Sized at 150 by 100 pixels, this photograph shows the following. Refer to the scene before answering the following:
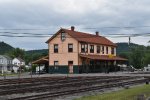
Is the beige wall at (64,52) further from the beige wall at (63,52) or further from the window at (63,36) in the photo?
the window at (63,36)

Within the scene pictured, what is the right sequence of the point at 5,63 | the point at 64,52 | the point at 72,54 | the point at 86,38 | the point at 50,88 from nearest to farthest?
the point at 50,88 → the point at 72,54 → the point at 64,52 → the point at 86,38 → the point at 5,63

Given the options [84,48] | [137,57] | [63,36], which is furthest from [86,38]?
[137,57]

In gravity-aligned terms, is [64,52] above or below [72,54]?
above

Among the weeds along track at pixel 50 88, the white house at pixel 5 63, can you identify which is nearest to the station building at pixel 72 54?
the weeds along track at pixel 50 88

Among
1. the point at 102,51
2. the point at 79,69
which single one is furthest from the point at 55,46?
the point at 102,51

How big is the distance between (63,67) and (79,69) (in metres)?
3.22

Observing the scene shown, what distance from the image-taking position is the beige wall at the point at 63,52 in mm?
74375

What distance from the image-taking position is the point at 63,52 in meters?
75.6

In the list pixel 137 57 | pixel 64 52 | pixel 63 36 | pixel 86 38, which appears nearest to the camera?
pixel 64 52

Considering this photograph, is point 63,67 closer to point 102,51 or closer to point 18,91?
point 102,51

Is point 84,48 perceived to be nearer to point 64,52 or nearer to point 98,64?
point 64,52

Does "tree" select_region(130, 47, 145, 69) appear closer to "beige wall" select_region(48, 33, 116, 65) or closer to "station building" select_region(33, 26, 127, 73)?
"station building" select_region(33, 26, 127, 73)

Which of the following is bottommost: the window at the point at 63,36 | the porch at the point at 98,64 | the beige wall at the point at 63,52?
the porch at the point at 98,64

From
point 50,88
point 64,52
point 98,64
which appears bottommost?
point 50,88
